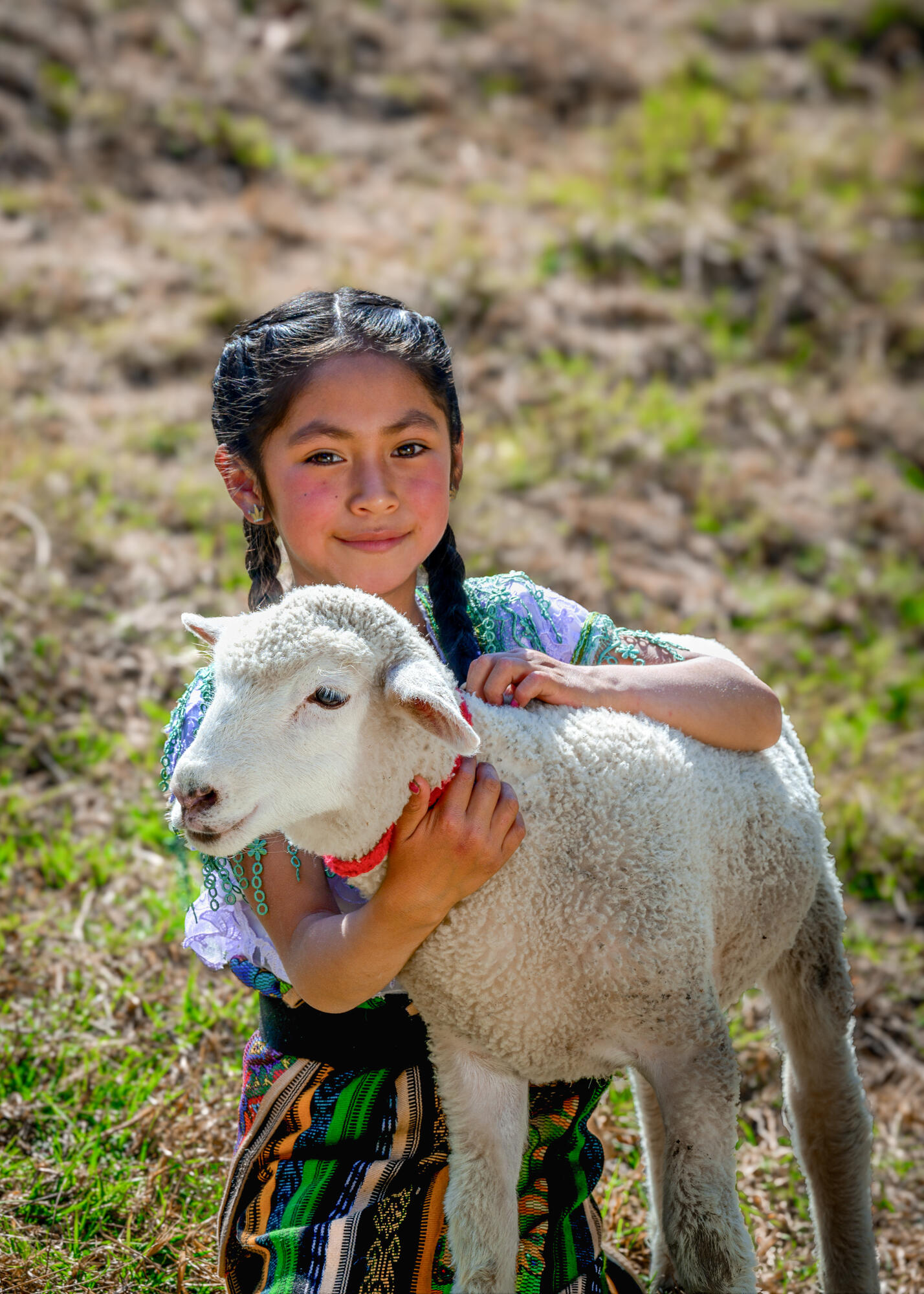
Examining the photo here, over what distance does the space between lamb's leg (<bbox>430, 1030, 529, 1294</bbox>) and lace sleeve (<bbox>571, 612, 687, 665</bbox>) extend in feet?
2.53

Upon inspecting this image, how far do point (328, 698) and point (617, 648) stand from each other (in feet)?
2.53

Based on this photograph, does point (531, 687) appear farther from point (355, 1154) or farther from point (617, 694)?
point (355, 1154)

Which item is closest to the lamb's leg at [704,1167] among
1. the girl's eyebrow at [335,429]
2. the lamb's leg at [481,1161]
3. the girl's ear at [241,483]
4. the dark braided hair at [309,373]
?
A: the lamb's leg at [481,1161]

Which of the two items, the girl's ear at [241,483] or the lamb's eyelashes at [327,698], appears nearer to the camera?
the lamb's eyelashes at [327,698]

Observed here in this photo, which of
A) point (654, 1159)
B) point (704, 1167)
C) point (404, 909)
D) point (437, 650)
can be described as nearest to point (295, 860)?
point (404, 909)

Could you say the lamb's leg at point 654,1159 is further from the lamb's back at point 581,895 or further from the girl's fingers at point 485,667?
the girl's fingers at point 485,667

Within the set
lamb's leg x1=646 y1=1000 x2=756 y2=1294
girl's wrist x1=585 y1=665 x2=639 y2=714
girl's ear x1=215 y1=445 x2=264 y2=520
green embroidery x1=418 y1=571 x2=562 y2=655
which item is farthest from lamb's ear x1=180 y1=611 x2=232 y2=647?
lamb's leg x1=646 y1=1000 x2=756 y2=1294

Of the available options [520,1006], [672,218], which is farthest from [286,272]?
[520,1006]

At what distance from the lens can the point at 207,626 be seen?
6.19 ft

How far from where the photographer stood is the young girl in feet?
6.43

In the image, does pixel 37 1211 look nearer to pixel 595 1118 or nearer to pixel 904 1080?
pixel 595 1118

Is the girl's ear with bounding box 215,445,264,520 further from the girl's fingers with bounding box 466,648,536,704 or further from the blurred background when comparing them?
the blurred background

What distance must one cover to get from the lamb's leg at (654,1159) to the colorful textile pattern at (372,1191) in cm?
21

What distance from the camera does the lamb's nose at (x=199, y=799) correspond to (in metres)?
1.60
